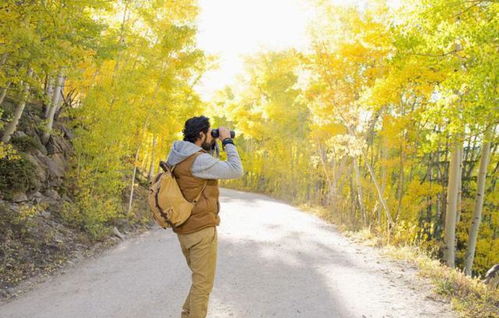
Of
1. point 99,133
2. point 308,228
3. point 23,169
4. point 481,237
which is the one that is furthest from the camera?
point 481,237

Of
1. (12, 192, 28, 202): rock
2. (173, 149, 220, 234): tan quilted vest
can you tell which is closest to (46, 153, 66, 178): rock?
(12, 192, 28, 202): rock

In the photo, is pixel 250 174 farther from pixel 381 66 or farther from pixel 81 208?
pixel 81 208

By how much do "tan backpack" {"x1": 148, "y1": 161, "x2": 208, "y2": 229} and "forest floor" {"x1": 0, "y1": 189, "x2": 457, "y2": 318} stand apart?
1703mm

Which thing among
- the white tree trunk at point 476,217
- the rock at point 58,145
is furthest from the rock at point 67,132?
the white tree trunk at point 476,217

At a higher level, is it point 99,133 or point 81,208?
point 99,133

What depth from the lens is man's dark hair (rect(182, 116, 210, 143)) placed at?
9.66 ft

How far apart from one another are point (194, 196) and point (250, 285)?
8.60 ft

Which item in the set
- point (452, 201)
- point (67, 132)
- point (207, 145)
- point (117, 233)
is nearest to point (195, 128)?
point (207, 145)

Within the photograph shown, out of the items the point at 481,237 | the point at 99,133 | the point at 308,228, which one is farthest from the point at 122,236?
the point at 481,237

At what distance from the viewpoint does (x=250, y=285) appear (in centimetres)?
510

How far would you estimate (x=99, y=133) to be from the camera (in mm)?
8133

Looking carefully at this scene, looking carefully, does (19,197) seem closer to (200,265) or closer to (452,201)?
(200,265)

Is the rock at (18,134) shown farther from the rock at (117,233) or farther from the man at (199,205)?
the man at (199,205)

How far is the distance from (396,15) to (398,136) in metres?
4.35
